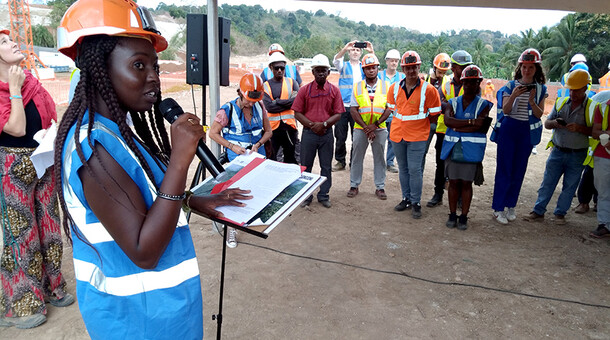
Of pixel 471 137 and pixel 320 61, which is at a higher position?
pixel 320 61

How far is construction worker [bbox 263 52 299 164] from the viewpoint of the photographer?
226 inches

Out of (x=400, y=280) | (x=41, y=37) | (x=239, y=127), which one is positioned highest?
(x=41, y=37)

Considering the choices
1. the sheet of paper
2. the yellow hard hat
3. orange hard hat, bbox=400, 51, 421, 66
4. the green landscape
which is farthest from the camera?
the green landscape

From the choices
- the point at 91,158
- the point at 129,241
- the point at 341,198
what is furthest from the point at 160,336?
the point at 341,198

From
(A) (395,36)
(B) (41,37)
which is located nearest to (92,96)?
(B) (41,37)

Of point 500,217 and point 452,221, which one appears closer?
point 452,221

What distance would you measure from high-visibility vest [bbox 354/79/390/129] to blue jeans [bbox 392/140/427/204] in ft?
2.28

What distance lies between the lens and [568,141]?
191 inches

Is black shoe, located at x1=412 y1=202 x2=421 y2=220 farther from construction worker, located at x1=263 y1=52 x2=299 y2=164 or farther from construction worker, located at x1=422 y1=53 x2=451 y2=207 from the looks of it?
construction worker, located at x1=263 y1=52 x2=299 y2=164

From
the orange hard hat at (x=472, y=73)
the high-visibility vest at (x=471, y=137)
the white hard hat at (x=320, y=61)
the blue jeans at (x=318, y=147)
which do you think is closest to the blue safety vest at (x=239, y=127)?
the blue jeans at (x=318, y=147)

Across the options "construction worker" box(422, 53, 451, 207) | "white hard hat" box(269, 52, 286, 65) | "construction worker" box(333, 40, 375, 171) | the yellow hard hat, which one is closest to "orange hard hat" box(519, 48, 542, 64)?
the yellow hard hat

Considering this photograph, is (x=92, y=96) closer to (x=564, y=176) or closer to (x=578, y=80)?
(x=578, y=80)

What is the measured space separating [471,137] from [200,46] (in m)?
3.14

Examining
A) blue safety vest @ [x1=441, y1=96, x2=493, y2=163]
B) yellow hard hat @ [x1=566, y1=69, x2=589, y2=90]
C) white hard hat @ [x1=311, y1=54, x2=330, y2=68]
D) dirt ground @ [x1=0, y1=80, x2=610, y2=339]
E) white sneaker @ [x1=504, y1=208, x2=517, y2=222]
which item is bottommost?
dirt ground @ [x1=0, y1=80, x2=610, y2=339]
